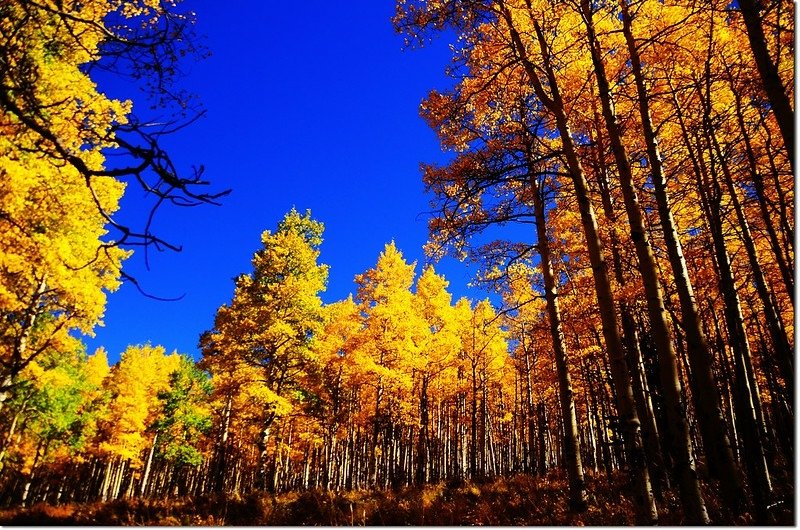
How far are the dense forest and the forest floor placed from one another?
233mm

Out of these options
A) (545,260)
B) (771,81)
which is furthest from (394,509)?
(771,81)

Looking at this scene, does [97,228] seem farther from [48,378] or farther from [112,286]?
[48,378]

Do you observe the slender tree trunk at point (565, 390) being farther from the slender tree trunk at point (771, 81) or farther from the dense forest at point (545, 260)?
the slender tree trunk at point (771, 81)

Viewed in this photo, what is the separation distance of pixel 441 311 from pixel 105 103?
15987mm

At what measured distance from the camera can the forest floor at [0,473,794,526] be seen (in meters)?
6.96

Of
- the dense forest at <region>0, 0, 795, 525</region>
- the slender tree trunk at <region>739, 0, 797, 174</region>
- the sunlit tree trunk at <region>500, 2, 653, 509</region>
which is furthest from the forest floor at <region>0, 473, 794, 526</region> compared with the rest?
the slender tree trunk at <region>739, 0, 797, 174</region>

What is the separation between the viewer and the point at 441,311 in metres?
20.4

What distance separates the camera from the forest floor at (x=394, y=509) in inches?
274

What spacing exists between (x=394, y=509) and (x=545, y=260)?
21.0 ft

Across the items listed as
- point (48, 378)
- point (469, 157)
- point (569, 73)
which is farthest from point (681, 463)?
point (48, 378)

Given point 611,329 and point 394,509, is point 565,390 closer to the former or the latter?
point 611,329

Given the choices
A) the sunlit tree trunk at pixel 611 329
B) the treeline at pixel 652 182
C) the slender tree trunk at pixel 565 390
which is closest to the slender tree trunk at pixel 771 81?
the treeline at pixel 652 182

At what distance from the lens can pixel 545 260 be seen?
26.6ft

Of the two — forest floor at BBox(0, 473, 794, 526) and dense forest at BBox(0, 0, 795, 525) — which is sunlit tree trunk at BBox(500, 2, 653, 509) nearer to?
dense forest at BBox(0, 0, 795, 525)
